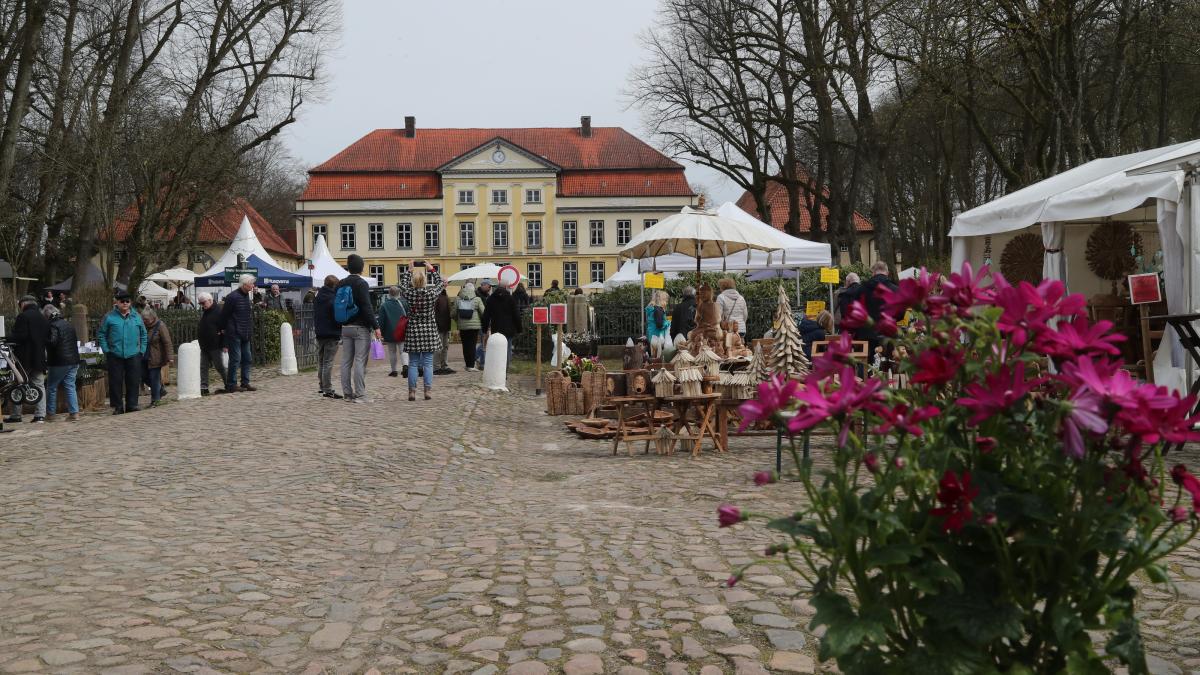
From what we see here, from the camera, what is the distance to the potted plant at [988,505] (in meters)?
2.56

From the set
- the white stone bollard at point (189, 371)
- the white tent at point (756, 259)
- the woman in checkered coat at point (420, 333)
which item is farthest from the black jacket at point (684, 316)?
the white stone bollard at point (189, 371)

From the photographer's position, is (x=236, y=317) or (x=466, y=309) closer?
(x=236, y=317)

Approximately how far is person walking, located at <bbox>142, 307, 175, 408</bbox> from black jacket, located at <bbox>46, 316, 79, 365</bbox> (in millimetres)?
1165

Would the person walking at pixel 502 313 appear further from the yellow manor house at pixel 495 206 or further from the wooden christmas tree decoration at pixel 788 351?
the yellow manor house at pixel 495 206

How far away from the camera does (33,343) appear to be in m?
15.1

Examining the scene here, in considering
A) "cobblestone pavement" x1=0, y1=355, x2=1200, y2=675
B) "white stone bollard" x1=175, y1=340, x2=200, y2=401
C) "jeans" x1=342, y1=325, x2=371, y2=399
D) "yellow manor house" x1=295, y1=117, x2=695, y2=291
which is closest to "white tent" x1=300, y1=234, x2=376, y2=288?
"white stone bollard" x1=175, y1=340, x2=200, y2=401

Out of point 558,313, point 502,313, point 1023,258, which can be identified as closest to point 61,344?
point 558,313

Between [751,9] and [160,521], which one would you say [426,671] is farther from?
[751,9]

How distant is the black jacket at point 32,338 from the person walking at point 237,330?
2971 millimetres

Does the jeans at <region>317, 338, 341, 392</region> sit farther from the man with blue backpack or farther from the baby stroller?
the baby stroller

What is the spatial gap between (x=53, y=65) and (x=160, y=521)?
23563mm

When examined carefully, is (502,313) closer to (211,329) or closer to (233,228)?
(211,329)

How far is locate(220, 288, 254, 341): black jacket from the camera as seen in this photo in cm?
1777

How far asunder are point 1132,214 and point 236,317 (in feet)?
41.9
